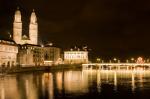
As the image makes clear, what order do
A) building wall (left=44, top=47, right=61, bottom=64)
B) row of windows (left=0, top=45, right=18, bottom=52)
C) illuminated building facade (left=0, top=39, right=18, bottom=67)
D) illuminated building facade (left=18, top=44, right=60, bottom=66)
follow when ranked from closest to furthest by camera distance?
illuminated building facade (left=0, top=39, right=18, bottom=67), row of windows (left=0, top=45, right=18, bottom=52), illuminated building facade (left=18, top=44, right=60, bottom=66), building wall (left=44, top=47, right=61, bottom=64)

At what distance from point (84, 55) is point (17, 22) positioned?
157 feet

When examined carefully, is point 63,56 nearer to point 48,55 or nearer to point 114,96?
point 48,55

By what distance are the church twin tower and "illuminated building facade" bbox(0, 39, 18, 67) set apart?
1032 cm

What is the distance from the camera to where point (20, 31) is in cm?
10712

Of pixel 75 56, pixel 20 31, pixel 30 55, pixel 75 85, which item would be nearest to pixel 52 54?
pixel 75 56

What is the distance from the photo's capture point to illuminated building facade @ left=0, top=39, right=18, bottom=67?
85494 millimetres

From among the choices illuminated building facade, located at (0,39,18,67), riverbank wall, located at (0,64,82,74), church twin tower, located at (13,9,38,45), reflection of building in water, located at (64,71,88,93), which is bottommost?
reflection of building in water, located at (64,71,88,93)

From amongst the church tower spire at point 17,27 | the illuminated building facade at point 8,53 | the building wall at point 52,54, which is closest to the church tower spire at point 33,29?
the building wall at point 52,54

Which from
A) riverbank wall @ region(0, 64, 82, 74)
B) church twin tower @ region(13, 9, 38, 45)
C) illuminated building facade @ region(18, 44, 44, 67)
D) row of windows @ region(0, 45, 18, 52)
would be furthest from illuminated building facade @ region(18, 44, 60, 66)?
riverbank wall @ region(0, 64, 82, 74)

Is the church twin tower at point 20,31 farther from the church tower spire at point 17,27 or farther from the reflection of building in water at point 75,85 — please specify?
the reflection of building in water at point 75,85

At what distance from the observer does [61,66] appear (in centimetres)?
10506

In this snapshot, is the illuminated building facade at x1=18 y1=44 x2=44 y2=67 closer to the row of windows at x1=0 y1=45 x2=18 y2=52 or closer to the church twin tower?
the church twin tower

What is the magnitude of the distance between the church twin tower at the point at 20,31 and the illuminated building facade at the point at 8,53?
10322 millimetres

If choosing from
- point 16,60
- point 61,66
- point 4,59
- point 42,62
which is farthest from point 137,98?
point 42,62
